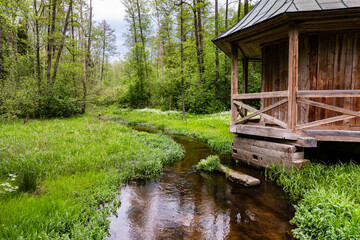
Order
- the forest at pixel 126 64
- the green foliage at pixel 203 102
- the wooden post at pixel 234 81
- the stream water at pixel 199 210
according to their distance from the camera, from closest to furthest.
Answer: the stream water at pixel 199 210 < the wooden post at pixel 234 81 < the forest at pixel 126 64 < the green foliage at pixel 203 102

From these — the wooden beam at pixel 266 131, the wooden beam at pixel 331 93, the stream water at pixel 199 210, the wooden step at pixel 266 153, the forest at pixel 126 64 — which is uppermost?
the forest at pixel 126 64

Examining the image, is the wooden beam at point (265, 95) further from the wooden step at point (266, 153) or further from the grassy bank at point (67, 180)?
the grassy bank at point (67, 180)

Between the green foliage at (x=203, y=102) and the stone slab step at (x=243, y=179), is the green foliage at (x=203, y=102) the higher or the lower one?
the higher one

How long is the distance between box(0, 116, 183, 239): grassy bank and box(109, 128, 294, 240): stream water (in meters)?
0.46

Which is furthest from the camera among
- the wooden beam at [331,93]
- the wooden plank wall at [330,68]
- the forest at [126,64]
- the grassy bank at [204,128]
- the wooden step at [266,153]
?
the forest at [126,64]

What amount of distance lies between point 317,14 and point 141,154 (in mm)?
6253

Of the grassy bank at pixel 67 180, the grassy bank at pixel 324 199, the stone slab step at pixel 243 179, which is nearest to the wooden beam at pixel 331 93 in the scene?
the grassy bank at pixel 324 199

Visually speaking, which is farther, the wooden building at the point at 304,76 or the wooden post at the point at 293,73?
the wooden post at the point at 293,73

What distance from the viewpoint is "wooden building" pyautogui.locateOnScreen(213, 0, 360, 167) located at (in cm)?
516

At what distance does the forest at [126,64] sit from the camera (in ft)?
49.7

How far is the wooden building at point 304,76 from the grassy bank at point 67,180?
3.36 m

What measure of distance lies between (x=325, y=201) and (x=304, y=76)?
4.04 metres

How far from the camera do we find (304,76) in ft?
20.9

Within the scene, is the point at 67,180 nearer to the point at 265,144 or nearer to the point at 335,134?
the point at 265,144
